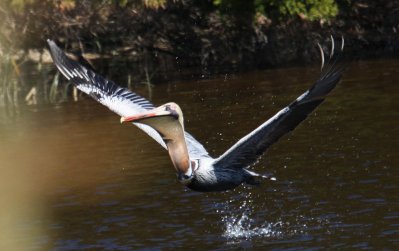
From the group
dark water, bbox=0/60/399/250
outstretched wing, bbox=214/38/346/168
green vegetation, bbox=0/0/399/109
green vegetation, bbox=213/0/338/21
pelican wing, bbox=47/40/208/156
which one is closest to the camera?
outstretched wing, bbox=214/38/346/168

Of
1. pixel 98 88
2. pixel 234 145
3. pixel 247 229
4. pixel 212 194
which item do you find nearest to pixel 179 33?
pixel 98 88

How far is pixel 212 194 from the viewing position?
12.4 metres

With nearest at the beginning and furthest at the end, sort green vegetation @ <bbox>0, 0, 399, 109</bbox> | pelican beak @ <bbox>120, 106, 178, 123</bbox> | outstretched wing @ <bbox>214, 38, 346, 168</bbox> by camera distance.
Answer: outstretched wing @ <bbox>214, 38, 346, 168</bbox> < pelican beak @ <bbox>120, 106, 178, 123</bbox> < green vegetation @ <bbox>0, 0, 399, 109</bbox>

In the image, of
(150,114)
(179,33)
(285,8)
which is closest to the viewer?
(150,114)

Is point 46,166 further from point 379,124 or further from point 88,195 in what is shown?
point 379,124

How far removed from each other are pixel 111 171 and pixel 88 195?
157cm

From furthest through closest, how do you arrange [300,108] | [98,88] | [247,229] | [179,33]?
[179,33] < [98,88] < [247,229] < [300,108]

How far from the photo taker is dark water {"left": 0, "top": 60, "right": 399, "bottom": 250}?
10336 millimetres

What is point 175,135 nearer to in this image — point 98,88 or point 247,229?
point 247,229

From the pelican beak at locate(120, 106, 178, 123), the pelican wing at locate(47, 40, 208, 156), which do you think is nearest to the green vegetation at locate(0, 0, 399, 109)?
the pelican wing at locate(47, 40, 208, 156)

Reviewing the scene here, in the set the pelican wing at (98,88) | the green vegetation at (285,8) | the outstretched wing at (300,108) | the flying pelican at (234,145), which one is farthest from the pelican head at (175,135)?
the green vegetation at (285,8)

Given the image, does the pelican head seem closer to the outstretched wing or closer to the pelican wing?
the outstretched wing

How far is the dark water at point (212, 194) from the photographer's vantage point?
407 inches

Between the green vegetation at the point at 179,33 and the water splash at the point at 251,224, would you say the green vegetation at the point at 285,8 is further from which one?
the water splash at the point at 251,224
